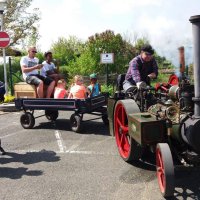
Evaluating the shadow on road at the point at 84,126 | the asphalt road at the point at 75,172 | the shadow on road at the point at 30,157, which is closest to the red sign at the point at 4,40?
the shadow on road at the point at 84,126

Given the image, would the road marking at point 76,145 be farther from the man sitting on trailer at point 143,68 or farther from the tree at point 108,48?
the tree at point 108,48

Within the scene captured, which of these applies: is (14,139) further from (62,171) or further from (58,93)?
(62,171)

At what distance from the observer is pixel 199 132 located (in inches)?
146

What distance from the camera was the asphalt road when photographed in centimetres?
414

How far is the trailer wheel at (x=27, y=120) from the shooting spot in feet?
25.6

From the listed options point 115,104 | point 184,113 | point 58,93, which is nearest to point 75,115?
point 58,93

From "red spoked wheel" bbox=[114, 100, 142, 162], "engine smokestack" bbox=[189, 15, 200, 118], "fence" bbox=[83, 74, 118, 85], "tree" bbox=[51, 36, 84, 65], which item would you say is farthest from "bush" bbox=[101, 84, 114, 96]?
"tree" bbox=[51, 36, 84, 65]

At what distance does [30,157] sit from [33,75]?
8.05ft

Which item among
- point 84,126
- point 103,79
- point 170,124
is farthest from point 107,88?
point 170,124

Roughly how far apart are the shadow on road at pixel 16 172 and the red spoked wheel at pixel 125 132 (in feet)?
3.89

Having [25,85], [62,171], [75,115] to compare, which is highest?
[25,85]

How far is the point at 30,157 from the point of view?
5.72 metres

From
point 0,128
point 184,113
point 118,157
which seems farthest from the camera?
point 0,128

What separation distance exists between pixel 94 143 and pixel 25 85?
2229 millimetres
